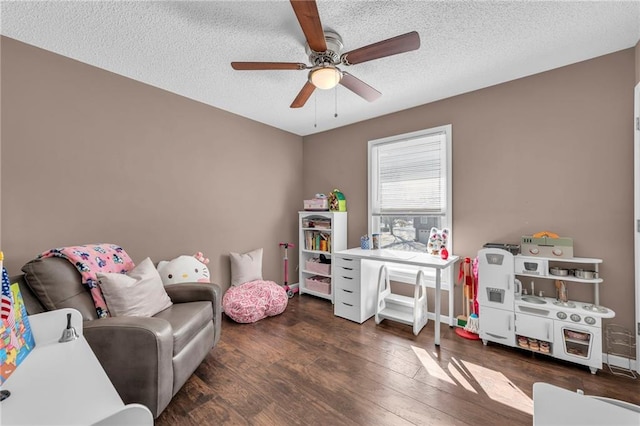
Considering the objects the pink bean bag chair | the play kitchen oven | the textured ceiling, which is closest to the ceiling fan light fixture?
the textured ceiling

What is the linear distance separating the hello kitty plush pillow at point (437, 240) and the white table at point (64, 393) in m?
2.83

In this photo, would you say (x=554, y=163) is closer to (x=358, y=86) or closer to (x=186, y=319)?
(x=358, y=86)

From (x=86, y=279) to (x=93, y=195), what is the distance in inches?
36.4

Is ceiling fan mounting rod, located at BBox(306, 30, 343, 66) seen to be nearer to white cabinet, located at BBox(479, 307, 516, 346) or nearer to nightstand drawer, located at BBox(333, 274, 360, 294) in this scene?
nightstand drawer, located at BBox(333, 274, 360, 294)

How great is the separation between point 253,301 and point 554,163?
3226mm

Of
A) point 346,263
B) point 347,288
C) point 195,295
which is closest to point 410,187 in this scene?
point 346,263

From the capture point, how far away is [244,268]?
328cm

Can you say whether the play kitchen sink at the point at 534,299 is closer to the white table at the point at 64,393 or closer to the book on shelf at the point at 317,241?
the book on shelf at the point at 317,241

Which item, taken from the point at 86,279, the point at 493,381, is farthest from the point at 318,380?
the point at 86,279

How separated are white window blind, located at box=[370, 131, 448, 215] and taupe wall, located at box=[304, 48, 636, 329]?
0.54 feet

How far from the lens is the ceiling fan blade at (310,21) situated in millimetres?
1264

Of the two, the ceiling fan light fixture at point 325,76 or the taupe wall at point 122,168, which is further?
the taupe wall at point 122,168

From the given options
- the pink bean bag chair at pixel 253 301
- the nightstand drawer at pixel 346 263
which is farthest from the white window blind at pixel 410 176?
the pink bean bag chair at pixel 253 301

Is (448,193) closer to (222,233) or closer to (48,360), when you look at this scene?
(222,233)
